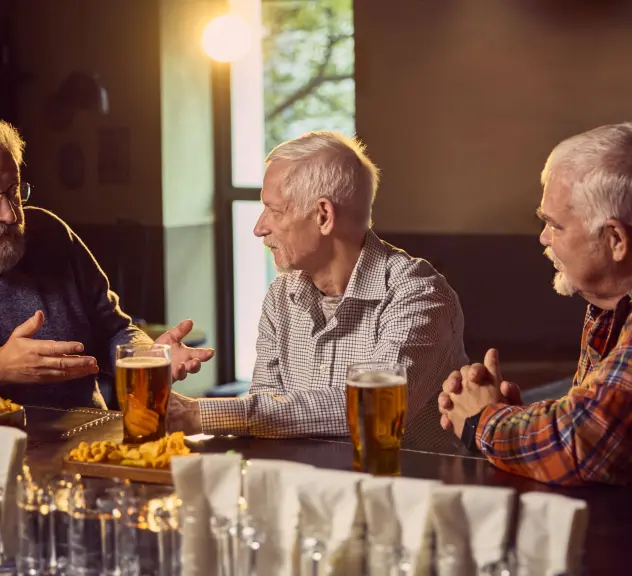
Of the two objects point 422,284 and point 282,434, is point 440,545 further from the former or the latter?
point 422,284

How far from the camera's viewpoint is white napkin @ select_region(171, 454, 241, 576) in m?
1.36

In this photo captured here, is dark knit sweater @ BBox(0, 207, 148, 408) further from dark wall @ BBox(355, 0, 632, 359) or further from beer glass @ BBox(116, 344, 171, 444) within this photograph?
dark wall @ BBox(355, 0, 632, 359)

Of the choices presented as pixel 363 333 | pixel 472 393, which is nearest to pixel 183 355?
pixel 363 333

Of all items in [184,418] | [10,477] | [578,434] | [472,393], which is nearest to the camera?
[10,477]

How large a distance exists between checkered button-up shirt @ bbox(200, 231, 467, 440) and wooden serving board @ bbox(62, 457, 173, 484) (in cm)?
41

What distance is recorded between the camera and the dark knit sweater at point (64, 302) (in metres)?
3.06

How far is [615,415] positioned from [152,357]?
2.88 feet

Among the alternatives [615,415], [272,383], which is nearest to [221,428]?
[272,383]

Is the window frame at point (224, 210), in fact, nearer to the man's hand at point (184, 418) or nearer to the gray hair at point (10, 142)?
the gray hair at point (10, 142)

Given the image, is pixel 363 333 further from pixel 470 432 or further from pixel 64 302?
pixel 64 302

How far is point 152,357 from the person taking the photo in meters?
2.08

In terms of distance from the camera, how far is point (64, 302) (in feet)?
10.4

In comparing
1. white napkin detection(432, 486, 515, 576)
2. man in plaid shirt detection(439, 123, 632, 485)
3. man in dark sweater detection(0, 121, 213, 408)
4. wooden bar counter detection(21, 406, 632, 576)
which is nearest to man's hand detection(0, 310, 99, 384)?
wooden bar counter detection(21, 406, 632, 576)

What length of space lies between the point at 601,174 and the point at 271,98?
416cm
